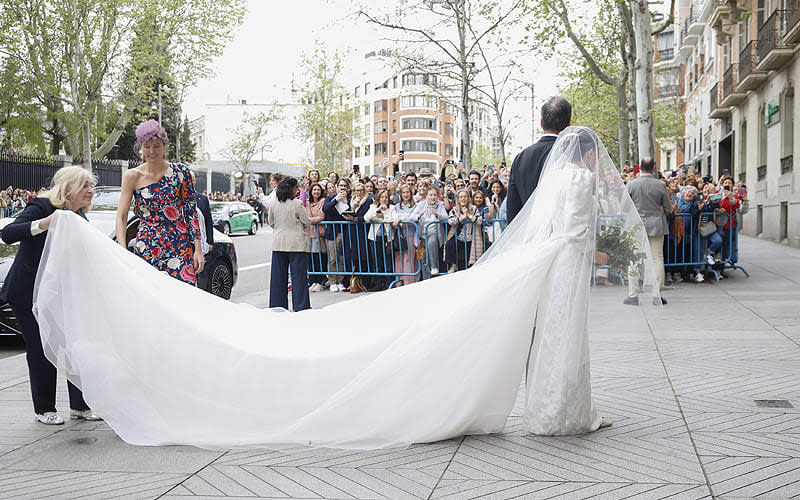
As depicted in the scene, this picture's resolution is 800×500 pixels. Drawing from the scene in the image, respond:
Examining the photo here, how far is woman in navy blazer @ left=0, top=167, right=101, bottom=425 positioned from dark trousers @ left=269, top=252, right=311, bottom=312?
16.0ft

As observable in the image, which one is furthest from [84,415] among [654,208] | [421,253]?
[654,208]

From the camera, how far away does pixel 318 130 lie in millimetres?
59219

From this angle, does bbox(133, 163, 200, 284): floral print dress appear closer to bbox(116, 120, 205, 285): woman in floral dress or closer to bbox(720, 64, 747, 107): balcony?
bbox(116, 120, 205, 285): woman in floral dress

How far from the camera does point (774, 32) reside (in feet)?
78.8

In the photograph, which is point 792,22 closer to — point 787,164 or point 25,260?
point 787,164

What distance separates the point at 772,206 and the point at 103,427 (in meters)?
24.7

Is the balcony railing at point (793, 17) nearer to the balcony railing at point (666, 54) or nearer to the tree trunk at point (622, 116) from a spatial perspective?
the tree trunk at point (622, 116)

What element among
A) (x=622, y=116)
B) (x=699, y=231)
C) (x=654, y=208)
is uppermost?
(x=622, y=116)

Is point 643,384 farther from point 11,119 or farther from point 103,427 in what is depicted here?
point 11,119

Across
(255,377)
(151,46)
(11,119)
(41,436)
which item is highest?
(151,46)

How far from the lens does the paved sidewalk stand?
13.1 ft

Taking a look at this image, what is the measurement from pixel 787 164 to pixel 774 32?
4.05m

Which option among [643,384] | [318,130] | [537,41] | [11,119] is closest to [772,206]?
[537,41]

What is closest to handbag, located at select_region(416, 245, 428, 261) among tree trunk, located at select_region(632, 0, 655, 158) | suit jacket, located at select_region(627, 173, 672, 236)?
suit jacket, located at select_region(627, 173, 672, 236)
